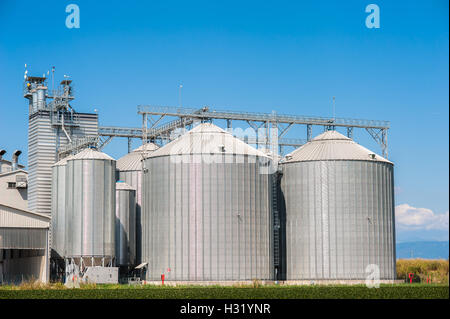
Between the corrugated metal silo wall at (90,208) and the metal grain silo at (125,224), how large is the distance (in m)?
4.30

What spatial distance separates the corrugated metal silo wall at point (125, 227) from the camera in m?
92.5

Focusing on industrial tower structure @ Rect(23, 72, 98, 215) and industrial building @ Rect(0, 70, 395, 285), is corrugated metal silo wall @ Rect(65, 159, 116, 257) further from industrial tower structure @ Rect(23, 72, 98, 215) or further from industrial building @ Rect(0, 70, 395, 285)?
industrial tower structure @ Rect(23, 72, 98, 215)

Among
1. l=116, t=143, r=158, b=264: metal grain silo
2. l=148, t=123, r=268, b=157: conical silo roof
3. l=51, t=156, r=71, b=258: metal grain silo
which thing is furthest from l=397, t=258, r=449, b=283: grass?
l=51, t=156, r=71, b=258: metal grain silo

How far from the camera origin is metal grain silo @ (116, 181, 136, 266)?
9261cm

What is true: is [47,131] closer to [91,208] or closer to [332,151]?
[91,208]

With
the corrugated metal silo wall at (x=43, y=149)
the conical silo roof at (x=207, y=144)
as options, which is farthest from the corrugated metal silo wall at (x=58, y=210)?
the conical silo roof at (x=207, y=144)

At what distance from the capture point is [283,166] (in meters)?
90.3

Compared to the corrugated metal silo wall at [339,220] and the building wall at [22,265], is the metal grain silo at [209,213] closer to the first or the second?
the corrugated metal silo wall at [339,220]

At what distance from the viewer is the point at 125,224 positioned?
9406 cm

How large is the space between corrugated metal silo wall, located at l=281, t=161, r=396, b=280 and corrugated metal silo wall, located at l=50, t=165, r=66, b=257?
2544 centimetres

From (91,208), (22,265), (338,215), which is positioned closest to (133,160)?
(91,208)

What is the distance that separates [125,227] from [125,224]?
39cm
